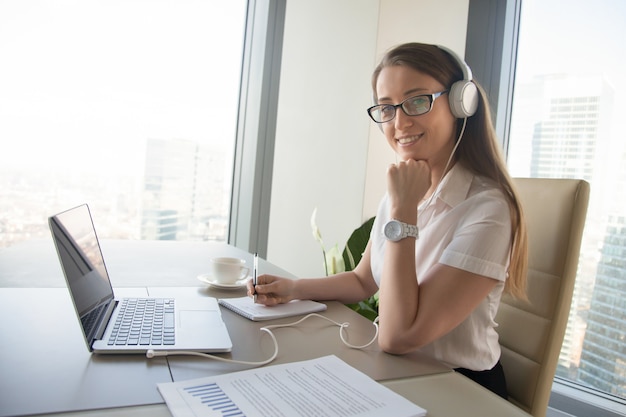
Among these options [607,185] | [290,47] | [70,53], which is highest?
[290,47]

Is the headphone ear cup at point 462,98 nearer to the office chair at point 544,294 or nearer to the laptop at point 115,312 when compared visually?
the office chair at point 544,294

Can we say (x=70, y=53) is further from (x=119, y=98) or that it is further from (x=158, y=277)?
(x=158, y=277)

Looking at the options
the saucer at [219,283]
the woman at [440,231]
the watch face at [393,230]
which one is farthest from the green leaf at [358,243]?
the watch face at [393,230]

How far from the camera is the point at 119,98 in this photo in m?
2.34

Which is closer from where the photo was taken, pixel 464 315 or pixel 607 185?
pixel 464 315

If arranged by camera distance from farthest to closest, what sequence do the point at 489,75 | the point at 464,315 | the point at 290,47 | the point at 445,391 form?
the point at 290,47 → the point at 489,75 → the point at 464,315 → the point at 445,391

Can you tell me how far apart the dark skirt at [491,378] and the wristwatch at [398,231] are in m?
0.33

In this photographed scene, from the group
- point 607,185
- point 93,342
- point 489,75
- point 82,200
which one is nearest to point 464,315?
point 93,342

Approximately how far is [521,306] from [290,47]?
6.84 ft

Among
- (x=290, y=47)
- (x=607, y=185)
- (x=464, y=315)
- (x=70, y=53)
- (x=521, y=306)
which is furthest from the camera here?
(x=290, y=47)

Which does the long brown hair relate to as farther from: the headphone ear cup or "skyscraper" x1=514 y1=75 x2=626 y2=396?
"skyscraper" x1=514 y1=75 x2=626 y2=396

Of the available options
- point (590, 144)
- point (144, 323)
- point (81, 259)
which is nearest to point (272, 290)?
point (144, 323)

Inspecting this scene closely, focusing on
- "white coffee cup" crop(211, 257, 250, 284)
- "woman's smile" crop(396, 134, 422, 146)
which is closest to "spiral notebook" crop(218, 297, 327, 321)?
"white coffee cup" crop(211, 257, 250, 284)

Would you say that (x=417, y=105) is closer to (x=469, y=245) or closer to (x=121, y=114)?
(x=469, y=245)
